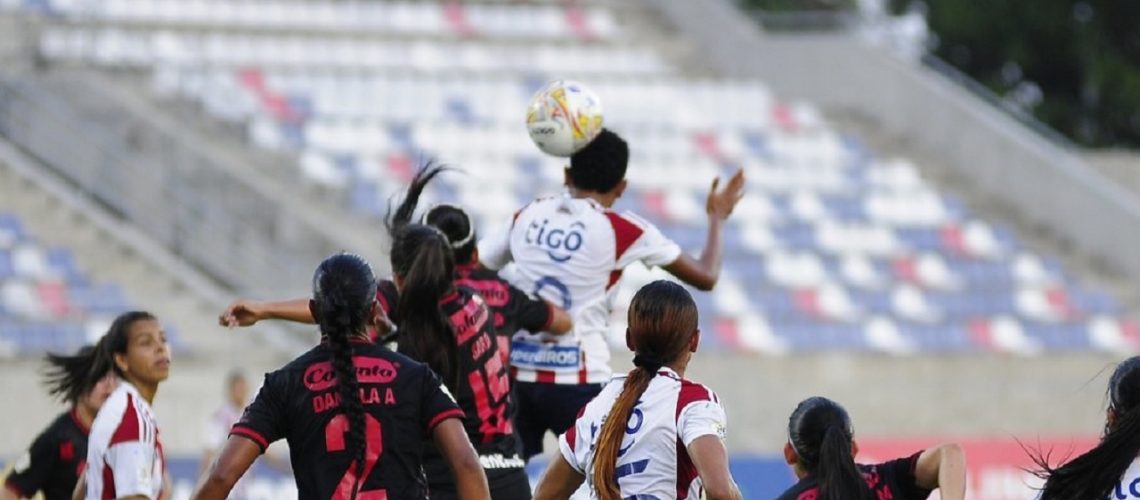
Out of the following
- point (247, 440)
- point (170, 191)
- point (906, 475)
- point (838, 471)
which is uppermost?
point (170, 191)

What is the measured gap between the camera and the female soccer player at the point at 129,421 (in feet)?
24.5

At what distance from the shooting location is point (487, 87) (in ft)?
82.2

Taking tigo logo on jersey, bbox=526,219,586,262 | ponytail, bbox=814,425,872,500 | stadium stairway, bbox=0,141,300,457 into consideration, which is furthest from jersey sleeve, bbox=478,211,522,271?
stadium stairway, bbox=0,141,300,457

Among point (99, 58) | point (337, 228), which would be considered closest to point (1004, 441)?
point (337, 228)

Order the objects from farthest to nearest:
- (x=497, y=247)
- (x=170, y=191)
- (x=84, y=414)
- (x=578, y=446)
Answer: (x=170, y=191) → (x=497, y=247) → (x=84, y=414) → (x=578, y=446)

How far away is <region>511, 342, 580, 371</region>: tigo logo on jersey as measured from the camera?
8656 millimetres

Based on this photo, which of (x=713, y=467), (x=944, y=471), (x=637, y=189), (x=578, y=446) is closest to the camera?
(x=713, y=467)

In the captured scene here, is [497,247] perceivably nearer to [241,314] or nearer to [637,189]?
[241,314]

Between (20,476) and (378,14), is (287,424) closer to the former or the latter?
(20,476)

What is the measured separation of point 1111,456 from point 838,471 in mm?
984

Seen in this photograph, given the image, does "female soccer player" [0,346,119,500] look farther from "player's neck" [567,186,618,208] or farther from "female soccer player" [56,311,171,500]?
"player's neck" [567,186,618,208]

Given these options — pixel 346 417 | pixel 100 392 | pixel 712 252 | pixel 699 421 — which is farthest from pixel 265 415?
pixel 712 252

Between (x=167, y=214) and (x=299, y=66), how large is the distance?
17.5 feet

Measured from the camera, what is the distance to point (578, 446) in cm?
644
